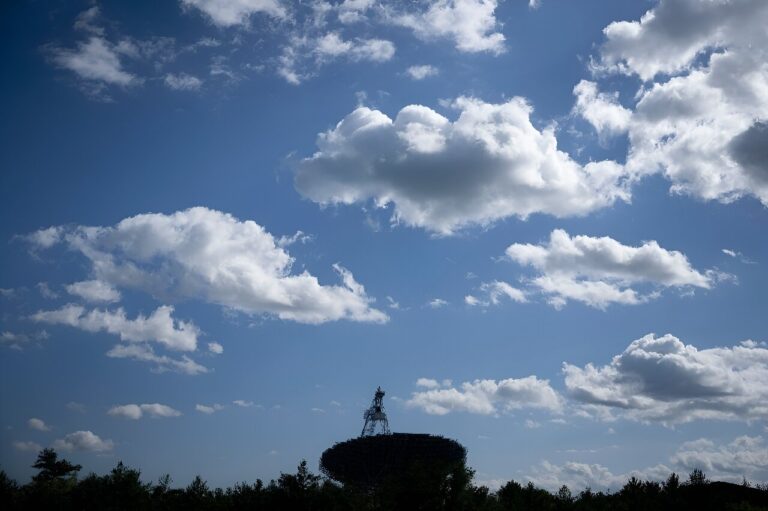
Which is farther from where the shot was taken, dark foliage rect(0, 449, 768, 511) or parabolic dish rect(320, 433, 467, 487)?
parabolic dish rect(320, 433, 467, 487)

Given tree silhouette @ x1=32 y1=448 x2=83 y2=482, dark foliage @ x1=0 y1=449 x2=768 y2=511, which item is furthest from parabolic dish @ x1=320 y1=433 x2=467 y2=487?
tree silhouette @ x1=32 y1=448 x2=83 y2=482

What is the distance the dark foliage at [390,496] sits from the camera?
209 ft

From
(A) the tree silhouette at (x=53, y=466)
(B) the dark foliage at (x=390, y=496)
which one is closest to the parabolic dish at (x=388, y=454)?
(B) the dark foliage at (x=390, y=496)

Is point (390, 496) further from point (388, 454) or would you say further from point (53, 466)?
point (53, 466)

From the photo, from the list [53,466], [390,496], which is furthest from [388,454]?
[53,466]

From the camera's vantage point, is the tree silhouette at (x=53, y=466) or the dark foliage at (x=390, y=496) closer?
the dark foliage at (x=390, y=496)

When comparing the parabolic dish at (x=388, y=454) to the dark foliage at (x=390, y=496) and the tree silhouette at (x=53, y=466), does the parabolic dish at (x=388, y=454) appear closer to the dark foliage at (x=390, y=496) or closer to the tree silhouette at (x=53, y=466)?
the dark foliage at (x=390, y=496)

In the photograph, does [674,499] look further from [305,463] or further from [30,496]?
[30,496]

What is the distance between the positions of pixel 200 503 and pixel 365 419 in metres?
53.5

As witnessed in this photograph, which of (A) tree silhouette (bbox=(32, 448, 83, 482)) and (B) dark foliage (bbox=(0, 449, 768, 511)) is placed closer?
(B) dark foliage (bbox=(0, 449, 768, 511))

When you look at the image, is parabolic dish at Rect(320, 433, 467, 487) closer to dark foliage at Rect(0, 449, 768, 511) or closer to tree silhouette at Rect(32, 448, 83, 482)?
dark foliage at Rect(0, 449, 768, 511)

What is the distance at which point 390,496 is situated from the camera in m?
64.2

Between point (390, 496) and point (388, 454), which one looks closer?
point (390, 496)

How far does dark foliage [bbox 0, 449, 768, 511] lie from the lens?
63.8 metres
